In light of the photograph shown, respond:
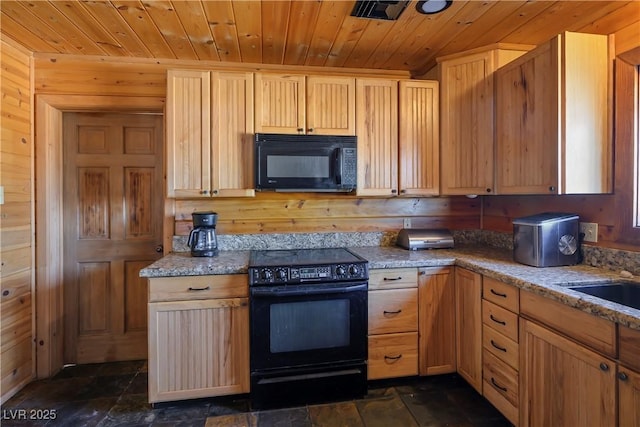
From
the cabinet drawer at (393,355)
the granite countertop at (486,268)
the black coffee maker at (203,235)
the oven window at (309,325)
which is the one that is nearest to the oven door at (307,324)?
the oven window at (309,325)

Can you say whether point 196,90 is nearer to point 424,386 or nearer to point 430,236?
point 430,236

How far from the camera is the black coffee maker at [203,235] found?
221cm

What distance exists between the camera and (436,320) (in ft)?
7.09

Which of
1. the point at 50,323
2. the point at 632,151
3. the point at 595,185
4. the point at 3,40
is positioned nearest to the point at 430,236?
the point at 595,185

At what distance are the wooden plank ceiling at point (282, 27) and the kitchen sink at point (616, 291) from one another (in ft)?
4.64

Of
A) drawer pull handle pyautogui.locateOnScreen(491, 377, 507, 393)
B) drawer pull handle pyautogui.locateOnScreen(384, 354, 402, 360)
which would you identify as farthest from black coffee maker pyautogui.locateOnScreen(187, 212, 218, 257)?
drawer pull handle pyautogui.locateOnScreen(491, 377, 507, 393)

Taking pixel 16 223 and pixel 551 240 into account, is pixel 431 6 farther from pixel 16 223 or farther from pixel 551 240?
pixel 16 223

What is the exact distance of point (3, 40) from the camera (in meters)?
2.11

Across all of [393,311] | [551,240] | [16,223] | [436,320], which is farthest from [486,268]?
[16,223]

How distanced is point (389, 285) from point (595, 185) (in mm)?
1281

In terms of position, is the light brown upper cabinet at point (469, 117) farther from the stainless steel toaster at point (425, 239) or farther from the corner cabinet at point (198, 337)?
the corner cabinet at point (198, 337)

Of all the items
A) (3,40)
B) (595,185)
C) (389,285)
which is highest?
(3,40)

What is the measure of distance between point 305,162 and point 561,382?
1.80 metres

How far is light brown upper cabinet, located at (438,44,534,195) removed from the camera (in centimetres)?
226
